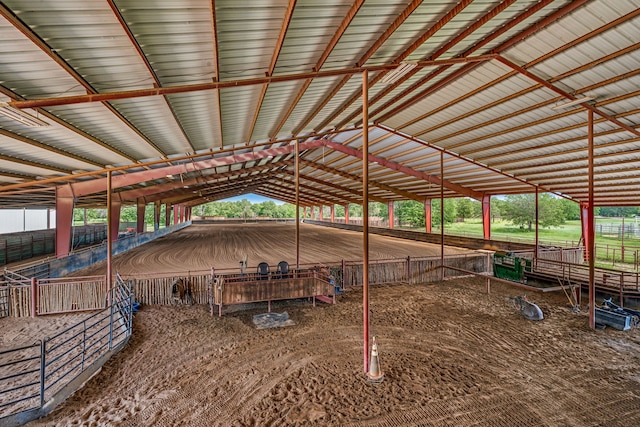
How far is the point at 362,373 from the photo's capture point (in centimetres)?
586

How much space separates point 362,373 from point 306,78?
682cm

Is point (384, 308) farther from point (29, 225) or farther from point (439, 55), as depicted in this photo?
point (29, 225)

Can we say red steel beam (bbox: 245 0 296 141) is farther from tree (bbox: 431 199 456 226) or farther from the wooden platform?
tree (bbox: 431 199 456 226)

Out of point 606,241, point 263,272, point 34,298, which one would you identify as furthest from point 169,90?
point 606,241

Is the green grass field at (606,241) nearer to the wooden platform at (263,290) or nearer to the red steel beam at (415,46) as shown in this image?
the red steel beam at (415,46)

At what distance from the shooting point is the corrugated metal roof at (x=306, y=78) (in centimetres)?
457

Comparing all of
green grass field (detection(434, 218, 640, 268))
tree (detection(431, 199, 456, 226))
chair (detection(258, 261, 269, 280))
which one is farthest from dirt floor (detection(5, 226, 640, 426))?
tree (detection(431, 199, 456, 226))

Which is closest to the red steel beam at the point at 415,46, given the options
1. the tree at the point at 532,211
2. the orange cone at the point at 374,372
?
the orange cone at the point at 374,372

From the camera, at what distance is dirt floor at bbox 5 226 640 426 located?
4.63m

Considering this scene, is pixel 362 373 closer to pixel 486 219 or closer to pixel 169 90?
pixel 169 90

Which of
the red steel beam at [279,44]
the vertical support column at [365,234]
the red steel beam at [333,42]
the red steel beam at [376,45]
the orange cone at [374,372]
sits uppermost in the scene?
the red steel beam at [376,45]

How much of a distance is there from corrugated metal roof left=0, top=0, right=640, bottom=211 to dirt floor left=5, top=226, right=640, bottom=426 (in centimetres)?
555

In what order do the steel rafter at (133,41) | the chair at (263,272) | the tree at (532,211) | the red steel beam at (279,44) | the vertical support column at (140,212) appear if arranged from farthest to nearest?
1. the tree at (532,211)
2. the vertical support column at (140,212)
3. the chair at (263,272)
4. the red steel beam at (279,44)
5. the steel rafter at (133,41)

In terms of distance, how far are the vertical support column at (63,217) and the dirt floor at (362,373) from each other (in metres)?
6.64
